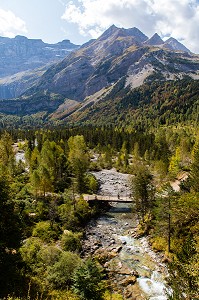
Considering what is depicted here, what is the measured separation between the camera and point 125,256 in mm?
44594

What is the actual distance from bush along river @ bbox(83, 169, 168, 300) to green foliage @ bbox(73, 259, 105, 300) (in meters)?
5.48

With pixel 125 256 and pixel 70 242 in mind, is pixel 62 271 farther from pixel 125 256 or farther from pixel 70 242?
pixel 125 256

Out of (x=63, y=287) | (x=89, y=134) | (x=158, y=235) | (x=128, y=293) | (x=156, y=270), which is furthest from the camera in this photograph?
(x=89, y=134)

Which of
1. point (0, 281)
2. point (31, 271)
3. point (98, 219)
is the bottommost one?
point (98, 219)

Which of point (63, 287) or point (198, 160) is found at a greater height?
point (198, 160)

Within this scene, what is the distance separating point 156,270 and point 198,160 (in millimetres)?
21612

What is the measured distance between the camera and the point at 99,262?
42094 mm

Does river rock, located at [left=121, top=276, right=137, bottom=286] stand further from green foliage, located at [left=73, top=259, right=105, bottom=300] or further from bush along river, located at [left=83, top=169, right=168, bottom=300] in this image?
green foliage, located at [left=73, top=259, right=105, bottom=300]

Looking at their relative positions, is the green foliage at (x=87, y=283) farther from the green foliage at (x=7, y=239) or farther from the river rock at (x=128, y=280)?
the green foliage at (x=7, y=239)

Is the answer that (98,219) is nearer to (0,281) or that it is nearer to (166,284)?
(166,284)

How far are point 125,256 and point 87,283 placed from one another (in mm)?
16145

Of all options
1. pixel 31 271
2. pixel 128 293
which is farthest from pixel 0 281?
pixel 128 293

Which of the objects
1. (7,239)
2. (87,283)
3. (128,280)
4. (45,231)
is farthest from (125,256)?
(7,239)

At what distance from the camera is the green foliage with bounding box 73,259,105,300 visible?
29.5 metres
